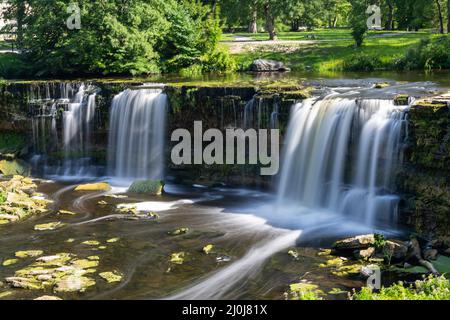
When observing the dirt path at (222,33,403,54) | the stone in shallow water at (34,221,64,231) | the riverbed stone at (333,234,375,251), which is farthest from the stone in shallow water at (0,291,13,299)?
the dirt path at (222,33,403,54)

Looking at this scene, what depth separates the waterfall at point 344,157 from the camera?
19.9 meters

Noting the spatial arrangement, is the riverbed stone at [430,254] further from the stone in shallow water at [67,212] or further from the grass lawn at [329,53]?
the grass lawn at [329,53]

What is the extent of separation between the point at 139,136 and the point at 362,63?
1747 centimetres

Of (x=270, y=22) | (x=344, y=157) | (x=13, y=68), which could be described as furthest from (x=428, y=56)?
(x=13, y=68)

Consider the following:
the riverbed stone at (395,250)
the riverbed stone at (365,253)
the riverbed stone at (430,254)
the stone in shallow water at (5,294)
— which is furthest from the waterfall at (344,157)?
the stone in shallow water at (5,294)

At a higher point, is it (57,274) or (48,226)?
(48,226)

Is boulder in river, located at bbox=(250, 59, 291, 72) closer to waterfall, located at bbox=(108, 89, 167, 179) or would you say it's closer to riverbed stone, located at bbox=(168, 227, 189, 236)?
waterfall, located at bbox=(108, 89, 167, 179)

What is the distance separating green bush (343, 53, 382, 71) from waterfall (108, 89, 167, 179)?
15.9 m

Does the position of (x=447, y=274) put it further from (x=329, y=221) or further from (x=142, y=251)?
(x=142, y=251)

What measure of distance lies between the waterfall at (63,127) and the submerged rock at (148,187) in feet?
13.9

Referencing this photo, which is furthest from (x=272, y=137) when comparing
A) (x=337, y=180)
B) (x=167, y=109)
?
(x=167, y=109)

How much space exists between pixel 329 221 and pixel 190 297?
7.00m

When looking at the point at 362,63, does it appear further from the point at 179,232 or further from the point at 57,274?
the point at 57,274

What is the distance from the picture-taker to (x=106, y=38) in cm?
3538
